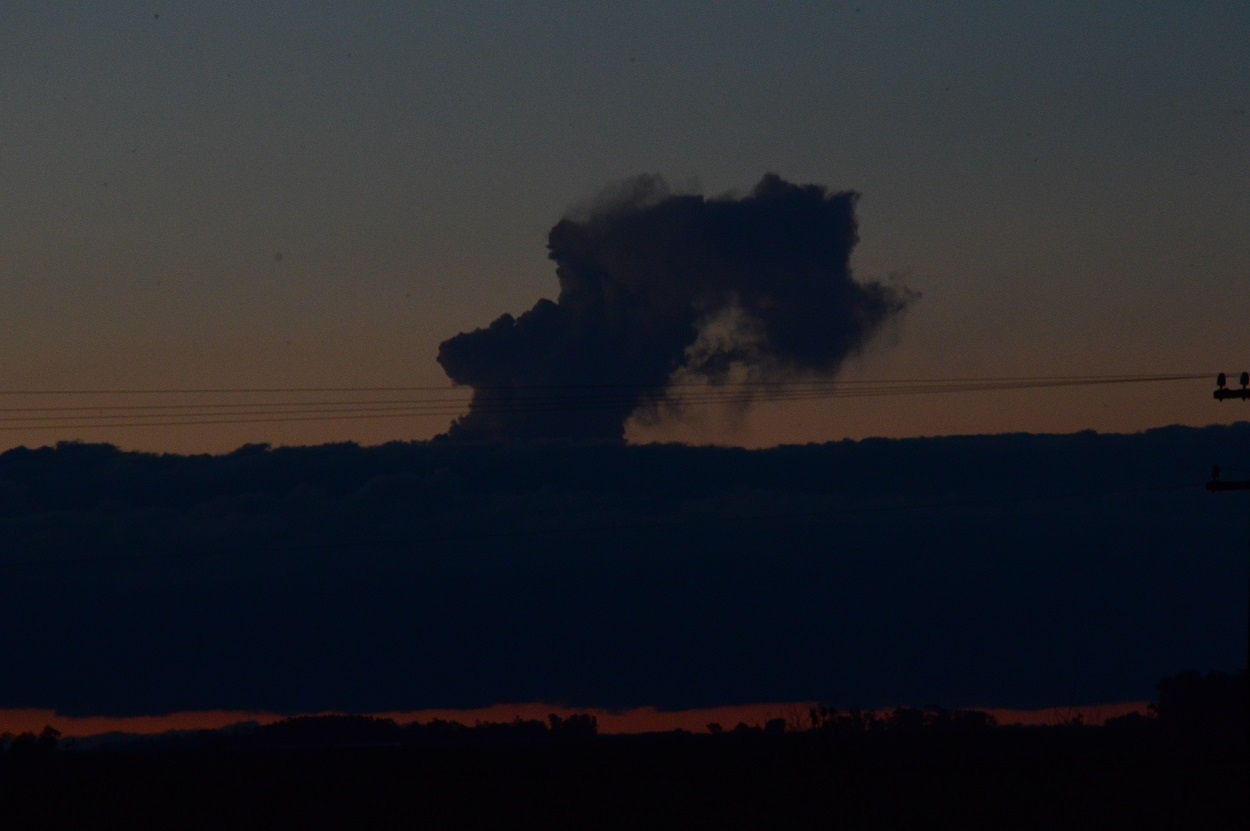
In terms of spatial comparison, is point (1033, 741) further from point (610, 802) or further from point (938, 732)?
point (610, 802)

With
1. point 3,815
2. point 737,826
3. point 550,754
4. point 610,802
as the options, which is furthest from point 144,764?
point 737,826

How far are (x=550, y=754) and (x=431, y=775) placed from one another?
16557 millimetres

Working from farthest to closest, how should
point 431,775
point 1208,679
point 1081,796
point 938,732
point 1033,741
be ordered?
point 938,732
point 1033,741
point 1208,679
point 431,775
point 1081,796

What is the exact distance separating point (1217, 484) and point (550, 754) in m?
33.6

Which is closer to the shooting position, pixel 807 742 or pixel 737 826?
pixel 737 826

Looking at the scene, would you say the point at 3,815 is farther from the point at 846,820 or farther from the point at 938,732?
the point at 938,732

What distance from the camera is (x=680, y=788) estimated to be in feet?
206

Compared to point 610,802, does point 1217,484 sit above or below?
above

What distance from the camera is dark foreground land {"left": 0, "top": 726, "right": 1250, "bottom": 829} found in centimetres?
5406

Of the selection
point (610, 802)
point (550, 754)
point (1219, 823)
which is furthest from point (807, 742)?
point (550, 754)

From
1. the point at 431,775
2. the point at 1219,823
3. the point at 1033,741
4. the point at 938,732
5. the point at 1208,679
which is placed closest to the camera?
the point at 1219,823

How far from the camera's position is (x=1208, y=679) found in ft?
266

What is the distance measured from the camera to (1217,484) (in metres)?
69.6

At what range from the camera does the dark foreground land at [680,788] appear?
54.1 metres
